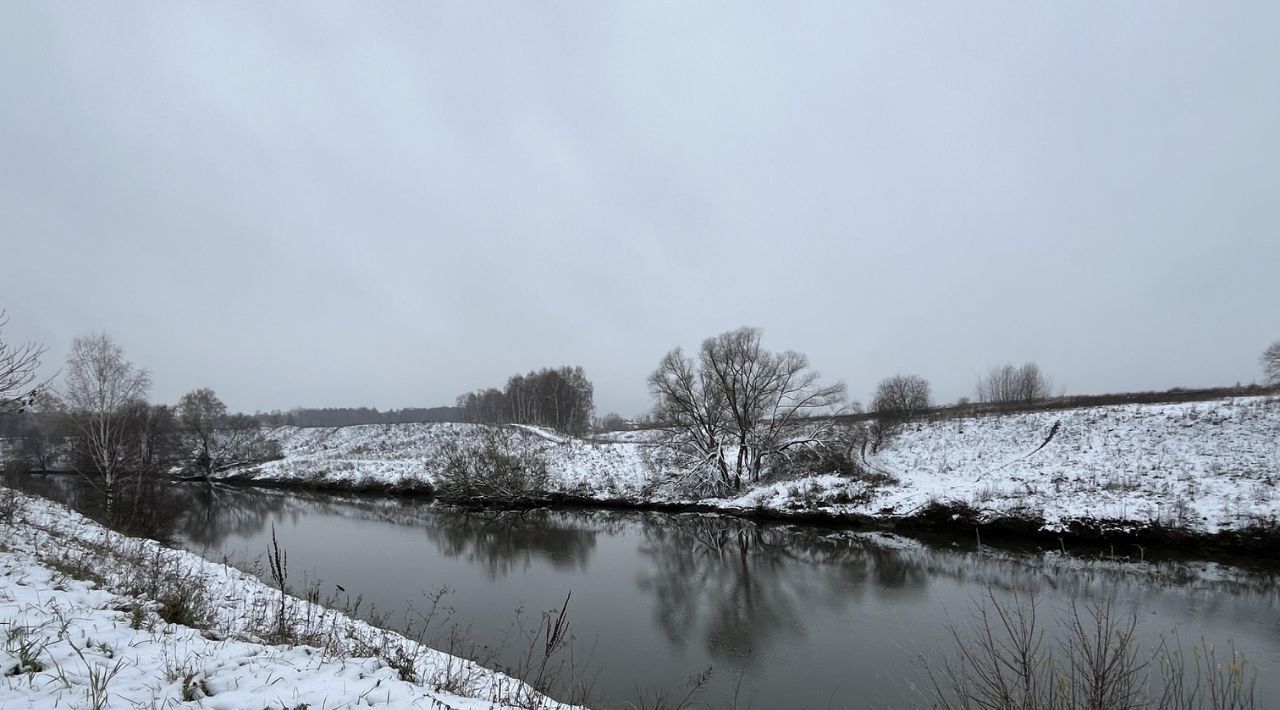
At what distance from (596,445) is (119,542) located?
2231cm

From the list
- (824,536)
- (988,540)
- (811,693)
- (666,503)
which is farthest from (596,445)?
(811,693)

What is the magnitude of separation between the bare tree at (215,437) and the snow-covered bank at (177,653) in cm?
4082

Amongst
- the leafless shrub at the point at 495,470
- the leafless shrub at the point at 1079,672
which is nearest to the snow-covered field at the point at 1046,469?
the leafless shrub at the point at 495,470

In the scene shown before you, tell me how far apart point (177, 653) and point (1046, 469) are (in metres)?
23.9

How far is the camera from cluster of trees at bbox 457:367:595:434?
56.1 meters

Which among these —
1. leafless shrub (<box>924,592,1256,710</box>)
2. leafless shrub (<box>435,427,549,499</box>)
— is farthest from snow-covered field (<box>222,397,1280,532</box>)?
leafless shrub (<box>924,592,1256,710</box>)

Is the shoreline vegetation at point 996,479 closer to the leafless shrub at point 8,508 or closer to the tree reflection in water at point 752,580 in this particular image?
the tree reflection in water at point 752,580

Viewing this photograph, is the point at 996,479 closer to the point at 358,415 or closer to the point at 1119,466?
the point at 1119,466

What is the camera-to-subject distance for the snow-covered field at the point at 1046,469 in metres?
15.2

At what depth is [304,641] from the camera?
5.46 meters

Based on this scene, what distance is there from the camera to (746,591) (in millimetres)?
11648

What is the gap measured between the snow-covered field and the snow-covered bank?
1704cm

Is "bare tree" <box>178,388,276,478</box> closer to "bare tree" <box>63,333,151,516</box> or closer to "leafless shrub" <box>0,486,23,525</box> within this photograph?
"bare tree" <box>63,333,151,516</box>

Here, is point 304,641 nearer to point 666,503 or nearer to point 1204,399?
point 666,503
